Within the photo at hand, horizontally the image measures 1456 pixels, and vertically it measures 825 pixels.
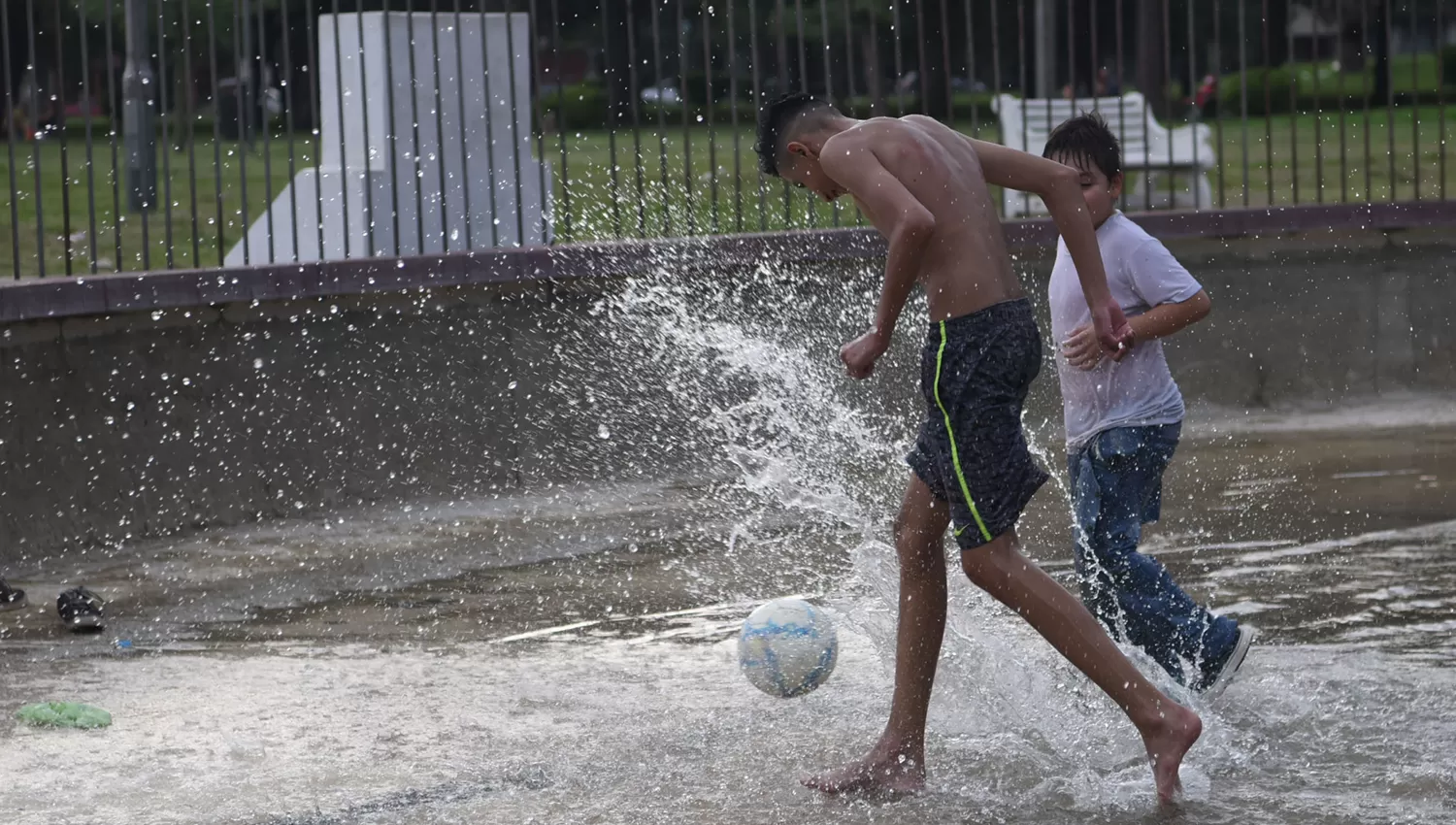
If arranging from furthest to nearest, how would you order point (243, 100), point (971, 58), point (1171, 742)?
point (971, 58), point (243, 100), point (1171, 742)

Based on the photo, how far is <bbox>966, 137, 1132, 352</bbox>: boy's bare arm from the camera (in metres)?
4.66

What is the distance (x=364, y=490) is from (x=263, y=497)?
468 millimetres

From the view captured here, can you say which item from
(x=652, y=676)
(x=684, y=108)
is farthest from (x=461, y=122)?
(x=652, y=676)

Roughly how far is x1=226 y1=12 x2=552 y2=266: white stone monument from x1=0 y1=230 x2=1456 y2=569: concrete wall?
478mm

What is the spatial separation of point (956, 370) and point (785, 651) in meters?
0.87

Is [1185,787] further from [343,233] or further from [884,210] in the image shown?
[343,233]

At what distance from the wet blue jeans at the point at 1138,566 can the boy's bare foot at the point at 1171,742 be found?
1.86 feet

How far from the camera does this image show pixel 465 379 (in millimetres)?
8844

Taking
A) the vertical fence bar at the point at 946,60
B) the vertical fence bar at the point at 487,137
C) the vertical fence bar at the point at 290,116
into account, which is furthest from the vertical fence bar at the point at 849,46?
the vertical fence bar at the point at 290,116

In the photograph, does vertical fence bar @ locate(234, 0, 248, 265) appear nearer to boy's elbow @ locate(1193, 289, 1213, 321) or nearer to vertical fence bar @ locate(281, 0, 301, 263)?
vertical fence bar @ locate(281, 0, 301, 263)

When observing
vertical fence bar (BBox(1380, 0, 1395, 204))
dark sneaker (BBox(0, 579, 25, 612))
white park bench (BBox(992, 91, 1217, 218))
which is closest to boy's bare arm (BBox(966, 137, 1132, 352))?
dark sneaker (BBox(0, 579, 25, 612))

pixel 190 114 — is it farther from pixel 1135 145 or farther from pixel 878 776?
pixel 1135 145

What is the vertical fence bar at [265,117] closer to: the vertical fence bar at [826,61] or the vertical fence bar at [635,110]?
the vertical fence bar at [635,110]

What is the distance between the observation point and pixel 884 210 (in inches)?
175
